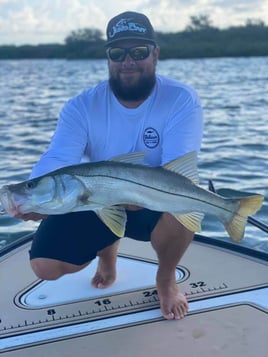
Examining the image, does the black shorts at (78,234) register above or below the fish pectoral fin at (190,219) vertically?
below

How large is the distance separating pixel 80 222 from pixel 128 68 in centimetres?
98

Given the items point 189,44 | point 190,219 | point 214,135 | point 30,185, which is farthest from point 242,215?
point 189,44

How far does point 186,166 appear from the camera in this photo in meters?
3.50

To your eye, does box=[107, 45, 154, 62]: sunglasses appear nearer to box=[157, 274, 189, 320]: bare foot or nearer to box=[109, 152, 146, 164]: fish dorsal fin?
box=[109, 152, 146, 164]: fish dorsal fin

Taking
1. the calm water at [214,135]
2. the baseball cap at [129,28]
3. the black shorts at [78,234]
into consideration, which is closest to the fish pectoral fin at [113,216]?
the black shorts at [78,234]

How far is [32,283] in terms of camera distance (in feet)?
14.2

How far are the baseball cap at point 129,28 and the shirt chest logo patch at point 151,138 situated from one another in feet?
1.85

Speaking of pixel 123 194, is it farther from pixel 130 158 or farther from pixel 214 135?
pixel 214 135

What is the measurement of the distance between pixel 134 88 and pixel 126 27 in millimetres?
375

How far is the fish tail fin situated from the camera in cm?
349

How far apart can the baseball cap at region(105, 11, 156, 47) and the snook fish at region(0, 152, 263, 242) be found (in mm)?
897

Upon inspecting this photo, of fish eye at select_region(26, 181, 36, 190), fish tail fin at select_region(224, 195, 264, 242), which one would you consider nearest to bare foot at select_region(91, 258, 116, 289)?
fish tail fin at select_region(224, 195, 264, 242)

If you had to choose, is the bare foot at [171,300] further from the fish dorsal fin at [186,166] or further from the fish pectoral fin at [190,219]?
the fish dorsal fin at [186,166]

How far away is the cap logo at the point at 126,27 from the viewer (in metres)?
3.96
